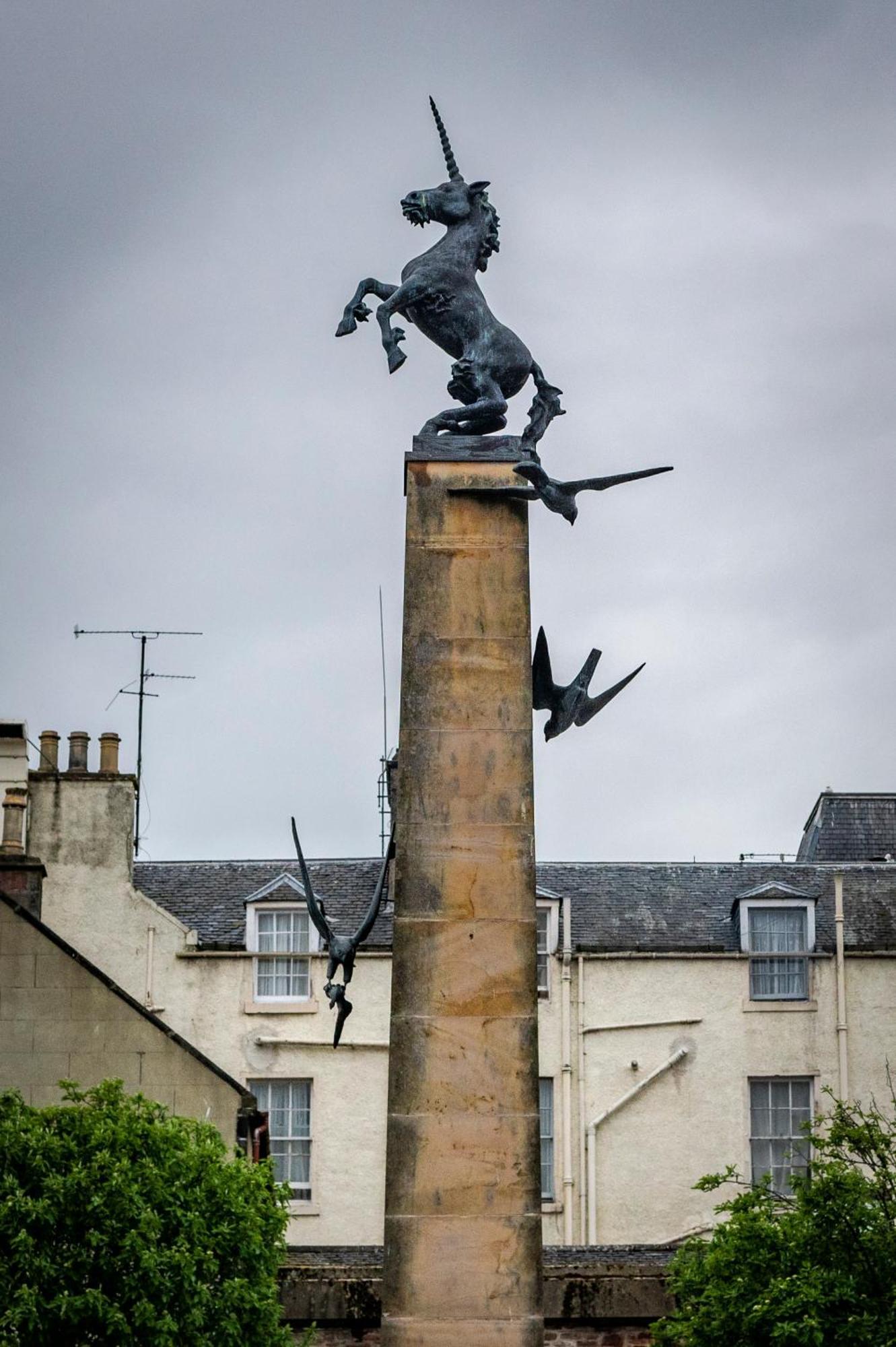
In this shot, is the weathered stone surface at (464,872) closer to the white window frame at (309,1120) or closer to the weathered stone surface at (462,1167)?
the weathered stone surface at (462,1167)

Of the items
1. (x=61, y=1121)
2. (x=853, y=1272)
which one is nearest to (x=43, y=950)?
(x=61, y=1121)

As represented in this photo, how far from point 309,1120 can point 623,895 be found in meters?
6.17

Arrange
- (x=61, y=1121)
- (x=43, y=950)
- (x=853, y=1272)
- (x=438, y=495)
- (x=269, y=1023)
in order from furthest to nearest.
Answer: (x=269, y=1023) < (x=43, y=950) < (x=61, y=1121) < (x=853, y=1272) < (x=438, y=495)

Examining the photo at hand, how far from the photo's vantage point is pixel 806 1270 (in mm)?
19953

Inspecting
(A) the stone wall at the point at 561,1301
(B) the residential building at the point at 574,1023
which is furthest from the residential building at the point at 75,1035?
(B) the residential building at the point at 574,1023

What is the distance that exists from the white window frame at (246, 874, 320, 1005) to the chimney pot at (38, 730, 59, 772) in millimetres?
3718

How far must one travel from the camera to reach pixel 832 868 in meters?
40.8

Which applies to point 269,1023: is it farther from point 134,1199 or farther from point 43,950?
point 134,1199

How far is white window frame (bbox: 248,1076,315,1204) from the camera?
37500mm

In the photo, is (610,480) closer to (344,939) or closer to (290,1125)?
(344,939)

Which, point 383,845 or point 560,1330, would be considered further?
point 383,845

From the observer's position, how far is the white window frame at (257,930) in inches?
→ 1500

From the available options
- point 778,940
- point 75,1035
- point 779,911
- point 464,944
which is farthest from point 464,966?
point 779,911

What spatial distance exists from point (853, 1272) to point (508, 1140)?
21.2 ft
